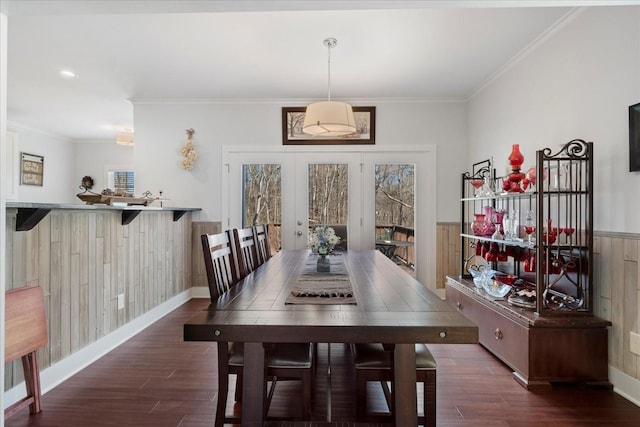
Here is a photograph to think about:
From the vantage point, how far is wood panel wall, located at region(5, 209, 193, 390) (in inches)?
78.9

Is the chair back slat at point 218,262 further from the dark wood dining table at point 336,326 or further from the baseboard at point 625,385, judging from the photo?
the baseboard at point 625,385

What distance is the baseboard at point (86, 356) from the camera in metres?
1.97

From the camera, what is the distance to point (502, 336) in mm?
2508

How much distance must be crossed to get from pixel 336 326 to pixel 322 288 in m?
0.56

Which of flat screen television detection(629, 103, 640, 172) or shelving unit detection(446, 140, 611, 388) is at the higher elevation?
flat screen television detection(629, 103, 640, 172)

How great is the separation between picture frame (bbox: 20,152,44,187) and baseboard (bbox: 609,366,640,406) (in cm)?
796

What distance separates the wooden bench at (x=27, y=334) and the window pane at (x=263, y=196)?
2738 millimetres

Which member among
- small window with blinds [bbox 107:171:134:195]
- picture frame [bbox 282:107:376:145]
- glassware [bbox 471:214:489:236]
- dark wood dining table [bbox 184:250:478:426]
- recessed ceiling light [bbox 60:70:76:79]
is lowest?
dark wood dining table [bbox 184:250:478:426]

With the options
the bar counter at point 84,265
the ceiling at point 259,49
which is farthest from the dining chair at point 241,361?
the ceiling at point 259,49

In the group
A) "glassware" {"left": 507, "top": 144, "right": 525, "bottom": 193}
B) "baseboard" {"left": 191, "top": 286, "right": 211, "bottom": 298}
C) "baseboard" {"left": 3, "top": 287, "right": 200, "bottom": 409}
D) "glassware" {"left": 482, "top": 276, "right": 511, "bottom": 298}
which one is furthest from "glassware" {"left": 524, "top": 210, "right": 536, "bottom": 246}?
"baseboard" {"left": 191, "top": 286, "right": 211, "bottom": 298}

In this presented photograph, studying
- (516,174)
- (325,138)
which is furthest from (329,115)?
(325,138)

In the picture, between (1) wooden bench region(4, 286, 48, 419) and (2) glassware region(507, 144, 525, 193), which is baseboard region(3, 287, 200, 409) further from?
(2) glassware region(507, 144, 525, 193)

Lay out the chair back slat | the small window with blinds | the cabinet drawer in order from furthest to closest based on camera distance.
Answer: the small window with blinds → the cabinet drawer → the chair back slat

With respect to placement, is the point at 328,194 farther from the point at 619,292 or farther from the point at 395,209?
the point at 619,292
